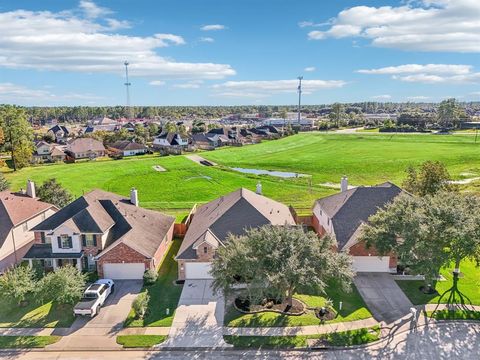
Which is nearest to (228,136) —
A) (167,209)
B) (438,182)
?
(167,209)

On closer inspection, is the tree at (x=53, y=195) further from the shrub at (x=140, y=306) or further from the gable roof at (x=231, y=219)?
the shrub at (x=140, y=306)

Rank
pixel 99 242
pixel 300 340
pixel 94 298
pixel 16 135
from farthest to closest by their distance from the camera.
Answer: pixel 16 135 < pixel 99 242 < pixel 94 298 < pixel 300 340

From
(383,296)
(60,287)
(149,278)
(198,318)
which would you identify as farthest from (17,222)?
(383,296)

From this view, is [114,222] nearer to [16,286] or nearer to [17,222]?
[17,222]

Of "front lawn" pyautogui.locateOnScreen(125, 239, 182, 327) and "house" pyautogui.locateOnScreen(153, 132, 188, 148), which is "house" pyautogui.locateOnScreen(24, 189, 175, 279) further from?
"house" pyautogui.locateOnScreen(153, 132, 188, 148)

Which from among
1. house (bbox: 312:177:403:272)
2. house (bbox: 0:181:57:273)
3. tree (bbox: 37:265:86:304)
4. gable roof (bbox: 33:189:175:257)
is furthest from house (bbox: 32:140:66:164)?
house (bbox: 312:177:403:272)

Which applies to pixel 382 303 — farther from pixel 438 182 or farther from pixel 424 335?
pixel 438 182

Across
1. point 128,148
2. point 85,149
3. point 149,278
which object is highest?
point 85,149
